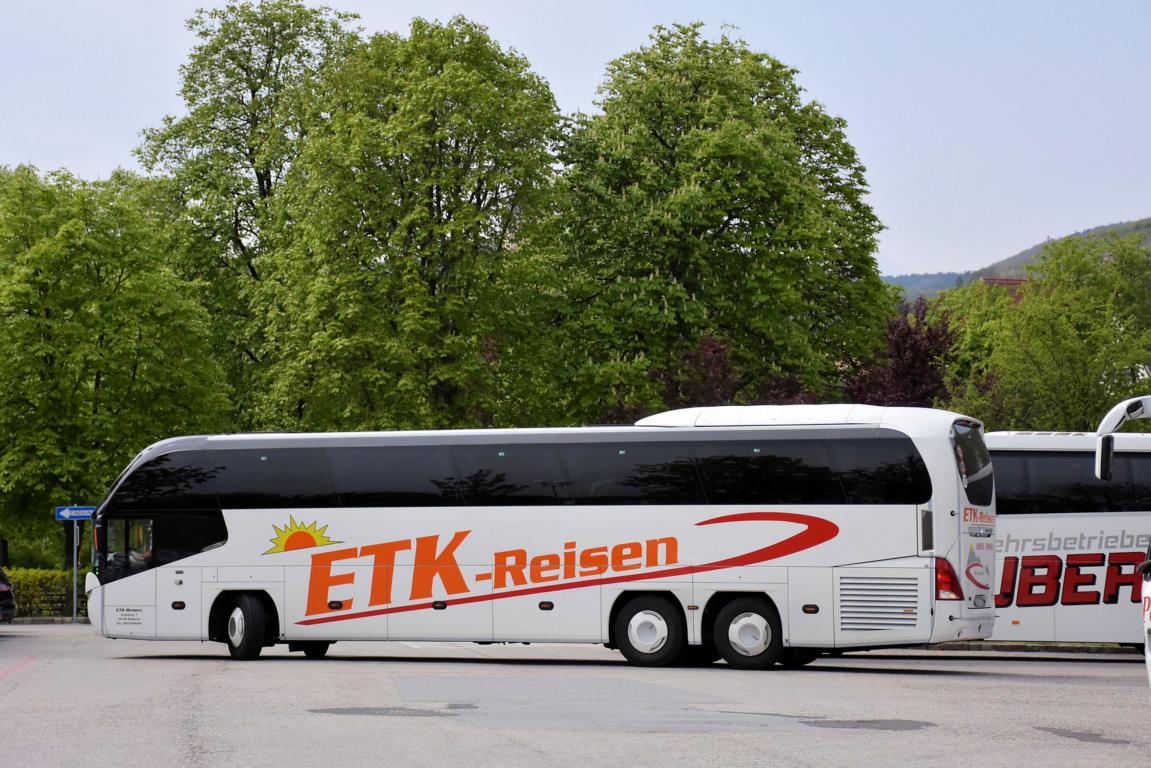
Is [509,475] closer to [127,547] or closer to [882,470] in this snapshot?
[882,470]

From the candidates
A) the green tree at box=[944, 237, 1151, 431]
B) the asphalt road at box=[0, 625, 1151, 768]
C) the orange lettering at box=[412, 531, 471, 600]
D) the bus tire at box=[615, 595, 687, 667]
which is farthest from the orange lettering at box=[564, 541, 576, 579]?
the green tree at box=[944, 237, 1151, 431]

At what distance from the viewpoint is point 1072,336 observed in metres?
38.9

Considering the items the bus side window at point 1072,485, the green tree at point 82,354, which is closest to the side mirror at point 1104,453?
the bus side window at point 1072,485

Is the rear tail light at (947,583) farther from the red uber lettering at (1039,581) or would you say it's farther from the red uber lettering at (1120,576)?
the red uber lettering at (1120,576)

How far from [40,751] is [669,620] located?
483 inches

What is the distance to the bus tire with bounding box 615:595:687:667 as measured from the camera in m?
23.1

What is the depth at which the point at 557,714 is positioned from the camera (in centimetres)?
1494

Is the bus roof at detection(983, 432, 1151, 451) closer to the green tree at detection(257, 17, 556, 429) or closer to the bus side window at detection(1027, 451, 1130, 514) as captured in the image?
the bus side window at detection(1027, 451, 1130, 514)

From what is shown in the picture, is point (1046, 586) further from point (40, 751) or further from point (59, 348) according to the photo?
point (59, 348)

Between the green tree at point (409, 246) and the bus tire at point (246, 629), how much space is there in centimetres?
1684

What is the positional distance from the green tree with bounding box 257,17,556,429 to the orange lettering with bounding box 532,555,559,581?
60.2 ft

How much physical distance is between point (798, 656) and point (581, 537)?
3506 millimetres

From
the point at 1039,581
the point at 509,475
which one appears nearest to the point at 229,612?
the point at 509,475

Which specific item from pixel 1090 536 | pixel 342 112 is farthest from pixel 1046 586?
pixel 342 112
